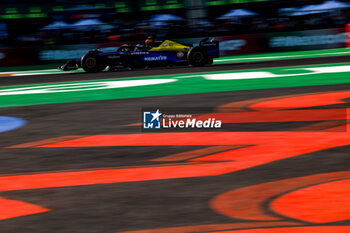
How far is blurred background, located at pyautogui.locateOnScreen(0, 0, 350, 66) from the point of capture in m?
24.8

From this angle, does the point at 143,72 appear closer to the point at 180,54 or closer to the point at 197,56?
the point at 180,54

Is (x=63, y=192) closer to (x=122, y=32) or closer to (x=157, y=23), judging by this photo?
(x=122, y=32)

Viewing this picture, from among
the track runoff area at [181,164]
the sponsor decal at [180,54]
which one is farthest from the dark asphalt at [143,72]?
the track runoff area at [181,164]

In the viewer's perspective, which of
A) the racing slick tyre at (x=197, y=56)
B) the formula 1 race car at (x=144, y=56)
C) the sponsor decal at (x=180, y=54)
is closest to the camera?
the formula 1 race car at (x=144, y=56)

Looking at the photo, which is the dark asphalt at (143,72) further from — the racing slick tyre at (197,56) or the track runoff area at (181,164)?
the track runoff area at (181,164)

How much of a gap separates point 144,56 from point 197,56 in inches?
63.1

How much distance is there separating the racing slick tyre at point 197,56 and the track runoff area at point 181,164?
292 inches

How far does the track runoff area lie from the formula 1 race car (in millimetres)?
7260

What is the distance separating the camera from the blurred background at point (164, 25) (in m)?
Result: 24.8

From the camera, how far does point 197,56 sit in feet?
60.1

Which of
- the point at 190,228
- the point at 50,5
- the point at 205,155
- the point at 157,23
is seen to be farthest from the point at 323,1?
the point at 190,228

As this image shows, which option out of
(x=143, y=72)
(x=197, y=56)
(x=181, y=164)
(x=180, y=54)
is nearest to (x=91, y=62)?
(x=143, y=72)

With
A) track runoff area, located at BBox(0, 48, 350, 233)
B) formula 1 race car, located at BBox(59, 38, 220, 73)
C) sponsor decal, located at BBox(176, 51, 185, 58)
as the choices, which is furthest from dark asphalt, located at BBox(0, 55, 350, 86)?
track runoff area, located at BBox(0, 48, 350, 233)

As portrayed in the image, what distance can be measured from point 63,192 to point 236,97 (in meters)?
6.03
